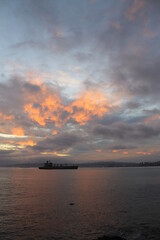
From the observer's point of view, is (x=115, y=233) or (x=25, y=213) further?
(x=25, y=213)

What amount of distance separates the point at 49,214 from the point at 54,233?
1063 cm

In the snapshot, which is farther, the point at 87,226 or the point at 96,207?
the point at 96,207

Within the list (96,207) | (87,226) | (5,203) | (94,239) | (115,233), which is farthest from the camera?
(5,203)

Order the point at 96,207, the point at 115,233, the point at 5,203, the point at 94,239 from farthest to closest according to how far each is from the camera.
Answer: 1. the point at 5,203
2. the point at 96,207
3. the point at 115,233
4. the point at 94,239

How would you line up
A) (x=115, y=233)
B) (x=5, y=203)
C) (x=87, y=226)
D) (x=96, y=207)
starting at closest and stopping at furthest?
(x=115, y=233)
(x=87, y=226)
(x=96, y=207)
(x=5, y=203)

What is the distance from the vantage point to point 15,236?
1155 inches

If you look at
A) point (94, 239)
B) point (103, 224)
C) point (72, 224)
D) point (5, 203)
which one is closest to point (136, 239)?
point (94, 239)

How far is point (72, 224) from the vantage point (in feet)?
113

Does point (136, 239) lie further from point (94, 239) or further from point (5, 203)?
point (5, 203)

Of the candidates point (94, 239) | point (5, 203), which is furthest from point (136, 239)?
point (5, 203)

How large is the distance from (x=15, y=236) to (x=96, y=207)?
70.1ft

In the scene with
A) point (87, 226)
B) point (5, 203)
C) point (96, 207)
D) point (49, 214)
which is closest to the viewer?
point (87, 226)

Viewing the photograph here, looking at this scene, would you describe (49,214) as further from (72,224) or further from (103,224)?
(103,224)

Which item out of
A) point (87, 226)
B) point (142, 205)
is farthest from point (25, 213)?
point (142, 205)
